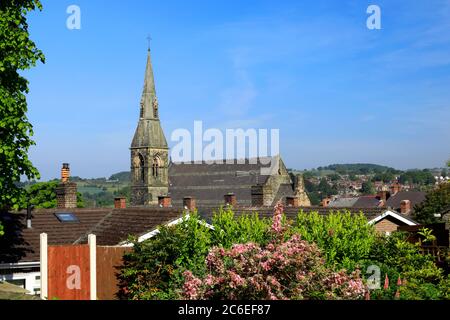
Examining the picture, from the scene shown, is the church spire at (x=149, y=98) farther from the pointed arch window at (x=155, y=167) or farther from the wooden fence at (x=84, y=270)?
the wooden fence at (x=84, y=270)

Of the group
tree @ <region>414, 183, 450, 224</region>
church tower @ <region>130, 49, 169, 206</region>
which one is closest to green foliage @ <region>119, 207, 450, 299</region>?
tree @ <region>414, 183, 450, 224</region>

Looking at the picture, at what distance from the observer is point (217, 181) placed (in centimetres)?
8969

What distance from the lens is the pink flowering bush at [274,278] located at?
34.2 ft

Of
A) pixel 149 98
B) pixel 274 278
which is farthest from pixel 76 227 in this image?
pixel 149 98

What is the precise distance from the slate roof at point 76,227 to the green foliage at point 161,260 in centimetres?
371

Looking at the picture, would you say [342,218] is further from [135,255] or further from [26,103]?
[26,103]

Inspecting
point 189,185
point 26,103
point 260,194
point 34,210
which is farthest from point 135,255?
point 189,185

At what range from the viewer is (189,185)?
92875 millimetres

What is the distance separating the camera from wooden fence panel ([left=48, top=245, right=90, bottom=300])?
18.9m

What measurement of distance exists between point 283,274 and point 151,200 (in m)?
85.4

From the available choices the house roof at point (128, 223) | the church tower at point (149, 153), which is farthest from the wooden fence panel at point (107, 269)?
the church tower at point (149, 153)

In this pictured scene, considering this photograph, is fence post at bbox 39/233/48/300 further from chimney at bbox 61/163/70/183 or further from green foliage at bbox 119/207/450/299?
chimney at bbox 61/163/70/183

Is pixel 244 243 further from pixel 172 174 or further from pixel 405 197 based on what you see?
pixel 405 197

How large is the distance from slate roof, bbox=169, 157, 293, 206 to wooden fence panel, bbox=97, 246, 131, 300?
6354 cm
